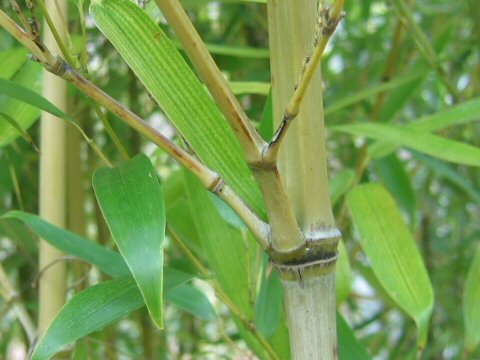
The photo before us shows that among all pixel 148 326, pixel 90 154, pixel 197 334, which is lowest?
pixel 197 334

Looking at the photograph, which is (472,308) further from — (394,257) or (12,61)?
(12,61)

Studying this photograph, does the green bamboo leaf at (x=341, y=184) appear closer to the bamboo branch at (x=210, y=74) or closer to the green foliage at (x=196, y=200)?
the green foliage at (x=196, y=200)

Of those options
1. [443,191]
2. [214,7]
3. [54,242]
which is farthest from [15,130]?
[443,191]

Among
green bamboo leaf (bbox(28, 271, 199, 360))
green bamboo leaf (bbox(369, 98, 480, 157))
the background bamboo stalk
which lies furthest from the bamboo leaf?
green bamboo leaf (bbox(369, 98, 480, 157))

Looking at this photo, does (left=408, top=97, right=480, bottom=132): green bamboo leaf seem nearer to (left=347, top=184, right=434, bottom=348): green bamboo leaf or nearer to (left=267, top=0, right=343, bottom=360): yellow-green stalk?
(left=347, top=184, right=434, bottom=348): green bamboo leaf

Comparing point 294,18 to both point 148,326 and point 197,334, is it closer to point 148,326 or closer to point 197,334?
point 148,326

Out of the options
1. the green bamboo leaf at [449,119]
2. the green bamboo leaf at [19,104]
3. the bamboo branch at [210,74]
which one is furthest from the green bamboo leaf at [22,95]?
the green bamboo leaf at [449,119]

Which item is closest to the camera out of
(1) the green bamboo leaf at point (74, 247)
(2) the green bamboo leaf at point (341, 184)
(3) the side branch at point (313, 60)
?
(3) the side branch at point (313, 60)
